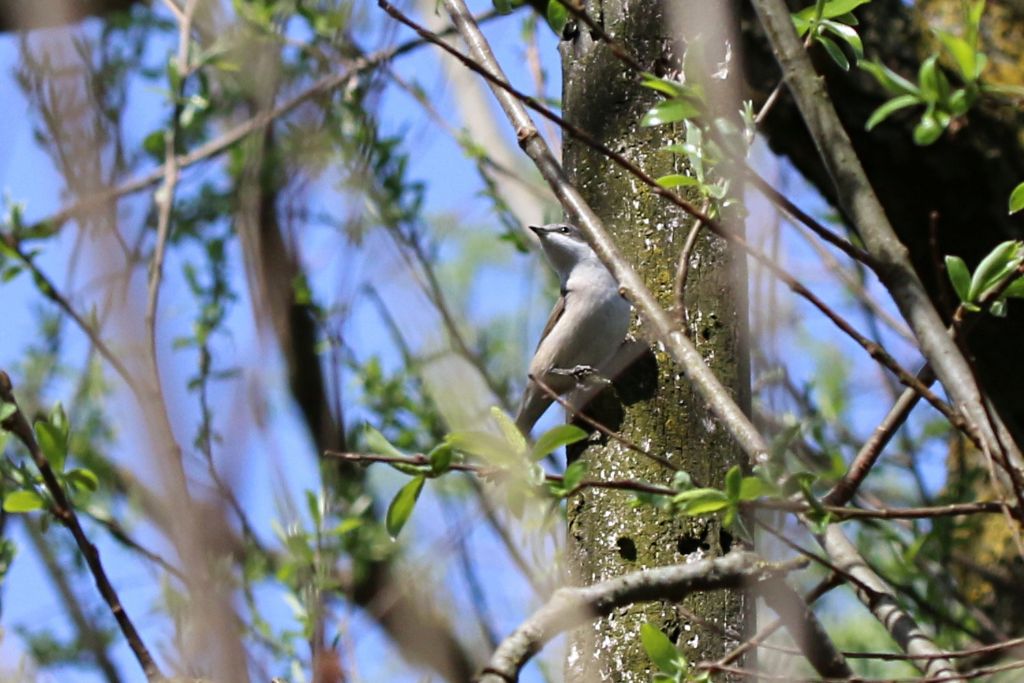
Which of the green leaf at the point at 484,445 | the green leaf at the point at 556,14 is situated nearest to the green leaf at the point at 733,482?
the green leaf at the point at 484,445

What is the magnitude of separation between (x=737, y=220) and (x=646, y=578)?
0.97 metres

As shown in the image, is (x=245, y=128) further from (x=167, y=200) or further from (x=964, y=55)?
(x=964, y=55)

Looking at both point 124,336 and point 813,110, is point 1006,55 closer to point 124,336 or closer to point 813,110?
point 813,110

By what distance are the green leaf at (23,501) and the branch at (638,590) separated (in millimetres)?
949

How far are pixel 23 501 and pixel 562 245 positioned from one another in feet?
8.67

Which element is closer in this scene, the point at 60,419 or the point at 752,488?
the point at 752,488

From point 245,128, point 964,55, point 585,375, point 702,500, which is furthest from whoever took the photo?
point 245,128

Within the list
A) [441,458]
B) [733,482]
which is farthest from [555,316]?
[733,482]

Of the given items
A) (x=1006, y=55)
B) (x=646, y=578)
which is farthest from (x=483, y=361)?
(x=646, y=578)

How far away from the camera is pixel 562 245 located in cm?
432

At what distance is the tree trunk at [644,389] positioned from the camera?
93.3 inches

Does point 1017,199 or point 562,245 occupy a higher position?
point 562,245

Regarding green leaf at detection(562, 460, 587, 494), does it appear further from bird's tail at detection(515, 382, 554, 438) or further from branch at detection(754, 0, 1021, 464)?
bird's tail at detection(515, 382, 554, 438)

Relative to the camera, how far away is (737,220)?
2293 millimetres
